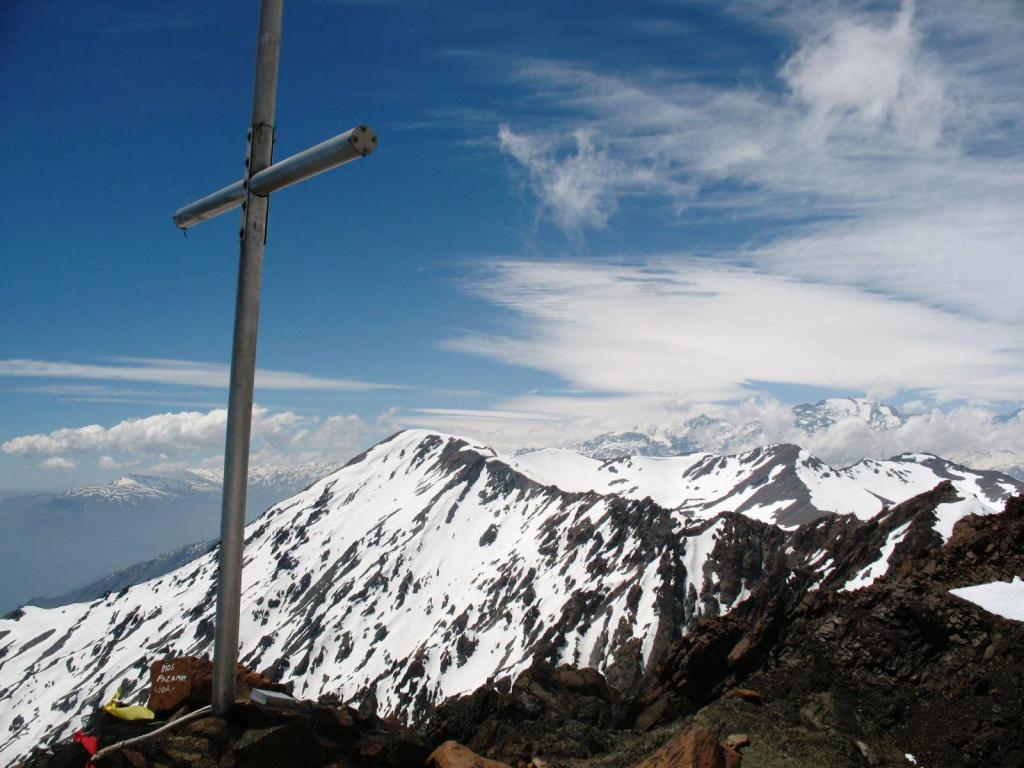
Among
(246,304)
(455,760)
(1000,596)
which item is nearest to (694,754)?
(455,760)

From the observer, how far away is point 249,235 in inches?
277

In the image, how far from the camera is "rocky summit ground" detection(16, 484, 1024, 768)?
29.6 feet

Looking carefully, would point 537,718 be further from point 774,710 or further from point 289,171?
point 289,171

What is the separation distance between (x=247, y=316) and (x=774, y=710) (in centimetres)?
1969

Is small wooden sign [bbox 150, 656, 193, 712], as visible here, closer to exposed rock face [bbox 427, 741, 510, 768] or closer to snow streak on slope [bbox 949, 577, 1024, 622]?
exposed rock face [bbox 427, 741, 510, 768]

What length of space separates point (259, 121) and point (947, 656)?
26157 millimetres

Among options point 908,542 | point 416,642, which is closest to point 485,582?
point 416,642

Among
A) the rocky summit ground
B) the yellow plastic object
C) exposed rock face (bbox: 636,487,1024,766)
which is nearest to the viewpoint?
the rocky summit ground

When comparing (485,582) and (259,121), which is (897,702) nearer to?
(259,121)

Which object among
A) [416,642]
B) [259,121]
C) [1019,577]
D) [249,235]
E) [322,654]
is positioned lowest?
[322,654]

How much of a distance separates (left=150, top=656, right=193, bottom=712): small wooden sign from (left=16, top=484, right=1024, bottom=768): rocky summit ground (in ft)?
2.68

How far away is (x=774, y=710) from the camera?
749 inches

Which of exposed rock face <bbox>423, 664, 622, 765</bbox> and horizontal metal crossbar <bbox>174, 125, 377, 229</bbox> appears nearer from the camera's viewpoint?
horizontal metal crossbar <bbox>174, 125, 377, 229</bbox>

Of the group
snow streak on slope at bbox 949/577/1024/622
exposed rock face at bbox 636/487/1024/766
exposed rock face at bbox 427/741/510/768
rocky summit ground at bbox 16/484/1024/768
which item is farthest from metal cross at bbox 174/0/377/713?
snow streak on slope at bbox 949/577/1024/622
